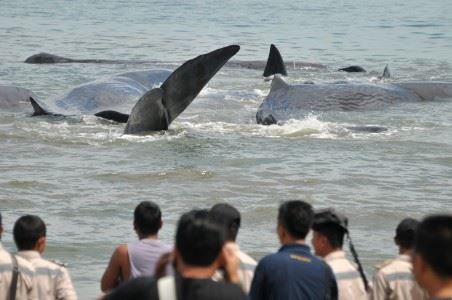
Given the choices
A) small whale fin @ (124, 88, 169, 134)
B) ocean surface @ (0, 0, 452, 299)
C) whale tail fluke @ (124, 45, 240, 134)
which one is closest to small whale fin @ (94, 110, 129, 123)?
ocean surface @ (0, 0, 452, 299)

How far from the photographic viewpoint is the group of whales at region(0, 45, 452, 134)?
15.8m

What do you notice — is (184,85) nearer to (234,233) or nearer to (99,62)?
(234,233)

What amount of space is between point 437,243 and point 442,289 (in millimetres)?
171

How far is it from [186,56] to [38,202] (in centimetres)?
2101

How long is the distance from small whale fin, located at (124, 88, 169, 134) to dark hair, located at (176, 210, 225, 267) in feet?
32.7

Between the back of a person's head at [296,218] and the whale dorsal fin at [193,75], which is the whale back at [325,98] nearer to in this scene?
the whale dorsal fin at [193,75]

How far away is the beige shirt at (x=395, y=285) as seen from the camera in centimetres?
716

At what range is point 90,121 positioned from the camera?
18.3 meters

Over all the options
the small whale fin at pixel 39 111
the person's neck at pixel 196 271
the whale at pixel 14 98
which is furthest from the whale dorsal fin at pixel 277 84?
the person's neck at pixel 196 271

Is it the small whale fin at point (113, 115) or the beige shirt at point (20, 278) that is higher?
the small whale fin at point (113, 115)

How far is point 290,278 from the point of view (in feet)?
21.8

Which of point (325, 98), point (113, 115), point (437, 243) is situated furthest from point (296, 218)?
point (325, 98)

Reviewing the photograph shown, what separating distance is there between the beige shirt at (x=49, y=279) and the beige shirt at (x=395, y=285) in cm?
161

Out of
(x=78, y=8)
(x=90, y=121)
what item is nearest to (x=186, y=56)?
(x=90, y=121)
